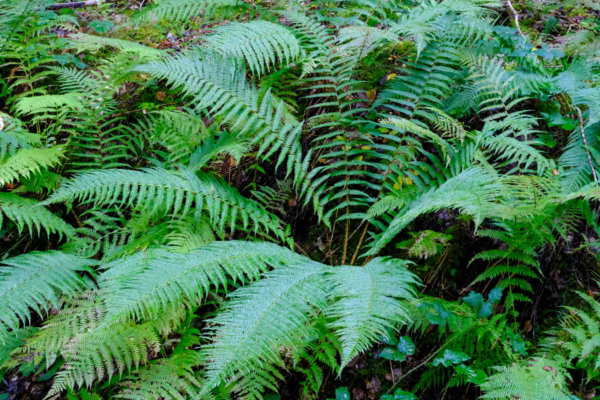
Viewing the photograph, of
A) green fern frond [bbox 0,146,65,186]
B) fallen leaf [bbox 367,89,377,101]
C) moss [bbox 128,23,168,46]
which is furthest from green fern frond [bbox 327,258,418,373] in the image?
moss [bbox 128,23,168,46]

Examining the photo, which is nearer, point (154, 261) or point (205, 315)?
point (154, 261)

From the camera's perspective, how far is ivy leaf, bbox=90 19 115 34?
3738 millimetres

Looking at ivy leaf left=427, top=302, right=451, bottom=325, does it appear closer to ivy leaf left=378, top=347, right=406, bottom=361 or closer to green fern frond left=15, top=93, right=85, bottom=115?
ivy leaf left=378, top=347, right=406, bottom=361

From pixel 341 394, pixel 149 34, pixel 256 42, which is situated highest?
pixel 256 42

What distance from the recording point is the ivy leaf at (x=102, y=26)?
3738 millimetres

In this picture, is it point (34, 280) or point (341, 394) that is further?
point (34, 280)

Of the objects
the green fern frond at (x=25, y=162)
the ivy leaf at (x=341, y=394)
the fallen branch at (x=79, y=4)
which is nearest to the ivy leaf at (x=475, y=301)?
the ivy leaf at (x=341, y=394)

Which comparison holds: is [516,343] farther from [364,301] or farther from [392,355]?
[364,301]

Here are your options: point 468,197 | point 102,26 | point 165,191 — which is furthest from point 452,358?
point 102,26

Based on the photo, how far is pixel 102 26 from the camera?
3.81 metres

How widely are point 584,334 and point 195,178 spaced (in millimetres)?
2084

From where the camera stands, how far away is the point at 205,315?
2.15 metres

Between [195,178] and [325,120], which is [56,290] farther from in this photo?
[325,120]

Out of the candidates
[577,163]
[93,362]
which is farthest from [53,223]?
[577,163]
